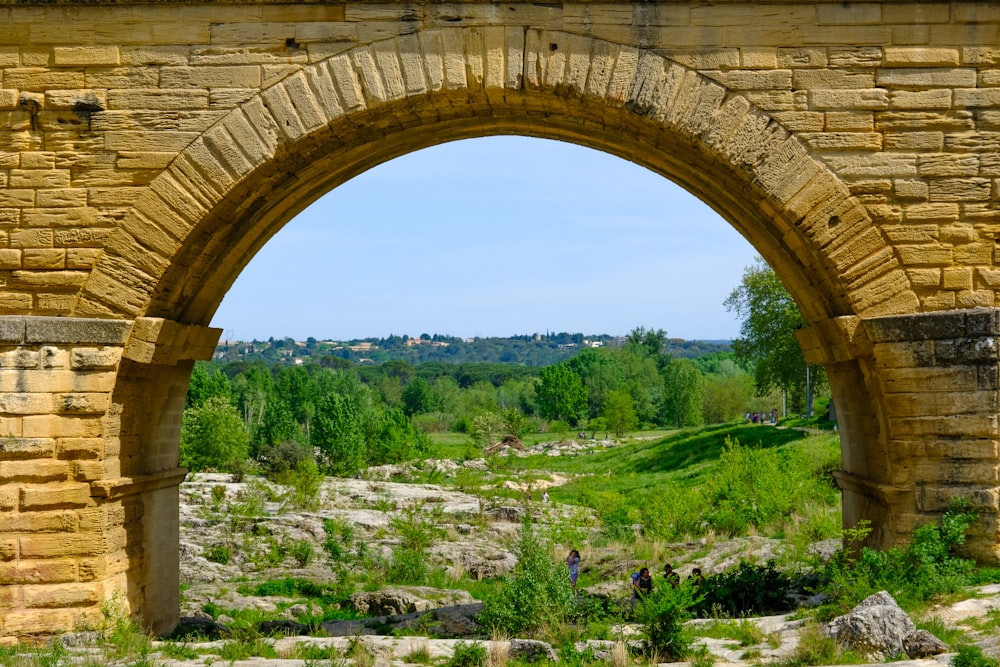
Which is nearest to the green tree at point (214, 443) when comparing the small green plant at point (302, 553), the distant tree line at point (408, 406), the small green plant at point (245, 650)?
the distant tree line at point (408, 406)

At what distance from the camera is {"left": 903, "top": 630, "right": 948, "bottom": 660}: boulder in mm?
6055

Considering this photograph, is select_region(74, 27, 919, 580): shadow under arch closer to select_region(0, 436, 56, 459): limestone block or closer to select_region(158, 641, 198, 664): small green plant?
select_region(0, 436, 56, 459): limestone block

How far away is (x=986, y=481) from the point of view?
720 cm

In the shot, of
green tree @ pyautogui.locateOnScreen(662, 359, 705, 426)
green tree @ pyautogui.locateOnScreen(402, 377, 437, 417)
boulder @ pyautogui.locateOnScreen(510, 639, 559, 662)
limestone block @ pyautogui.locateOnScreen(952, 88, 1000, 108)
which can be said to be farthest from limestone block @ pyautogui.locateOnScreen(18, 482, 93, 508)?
green tree @ pyautogui.locateOnScreen(402, 377, 437, 417)

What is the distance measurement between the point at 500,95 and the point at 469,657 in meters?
4.19

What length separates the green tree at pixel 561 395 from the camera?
233 ft

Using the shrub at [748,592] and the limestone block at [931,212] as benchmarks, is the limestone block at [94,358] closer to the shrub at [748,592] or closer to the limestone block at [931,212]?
the shrub at [748,592]

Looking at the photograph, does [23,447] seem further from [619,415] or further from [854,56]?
[619,415]

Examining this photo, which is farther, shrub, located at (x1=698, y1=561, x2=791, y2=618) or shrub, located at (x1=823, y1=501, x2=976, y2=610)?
shrub, located at (x1=698, y1=561, x2=791, y2=618)

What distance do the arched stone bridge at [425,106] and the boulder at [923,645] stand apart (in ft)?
4.43

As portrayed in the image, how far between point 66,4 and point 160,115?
3.85ft

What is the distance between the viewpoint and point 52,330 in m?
7.36

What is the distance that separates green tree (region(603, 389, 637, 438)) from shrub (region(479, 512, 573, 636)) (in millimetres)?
53528

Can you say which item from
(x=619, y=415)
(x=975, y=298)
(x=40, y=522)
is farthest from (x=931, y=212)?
(x=619, y=415)
